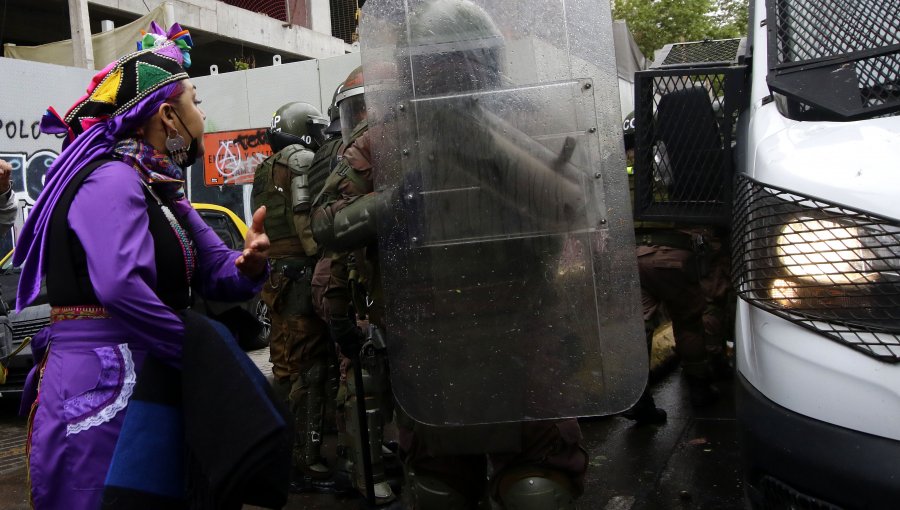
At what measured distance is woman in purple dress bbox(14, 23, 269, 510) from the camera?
2070mm

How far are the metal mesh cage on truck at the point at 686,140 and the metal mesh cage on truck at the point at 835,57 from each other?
0.21 metres

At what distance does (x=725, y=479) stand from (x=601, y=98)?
2.67 m

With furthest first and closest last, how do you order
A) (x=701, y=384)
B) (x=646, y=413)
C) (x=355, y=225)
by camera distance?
1. (x=701, y=384)
2. (x=646, y=413)
3. (x=355, y=225)

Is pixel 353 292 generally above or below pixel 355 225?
below

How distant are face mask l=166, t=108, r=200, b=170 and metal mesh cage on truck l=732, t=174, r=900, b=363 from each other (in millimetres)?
1641

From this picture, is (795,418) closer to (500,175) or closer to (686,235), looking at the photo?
(500,175)

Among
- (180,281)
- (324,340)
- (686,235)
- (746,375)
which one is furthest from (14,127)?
(746,375)

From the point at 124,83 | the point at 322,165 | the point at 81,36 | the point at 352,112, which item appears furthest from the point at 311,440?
the point at 81,36

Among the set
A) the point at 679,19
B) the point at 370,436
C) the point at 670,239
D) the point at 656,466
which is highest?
the point at 679,19

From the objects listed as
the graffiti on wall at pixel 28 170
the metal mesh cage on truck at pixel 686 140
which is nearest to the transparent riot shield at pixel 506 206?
the metal mesh cage on truck at pixel 686 140

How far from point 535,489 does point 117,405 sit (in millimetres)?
1294

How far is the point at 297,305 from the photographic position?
4879 millimetres

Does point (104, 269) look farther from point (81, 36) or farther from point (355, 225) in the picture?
point (81, 36)

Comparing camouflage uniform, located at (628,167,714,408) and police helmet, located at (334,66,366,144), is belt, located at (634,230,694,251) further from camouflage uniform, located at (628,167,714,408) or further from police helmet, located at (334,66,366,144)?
police helmet, located at (334,66,366,144)
